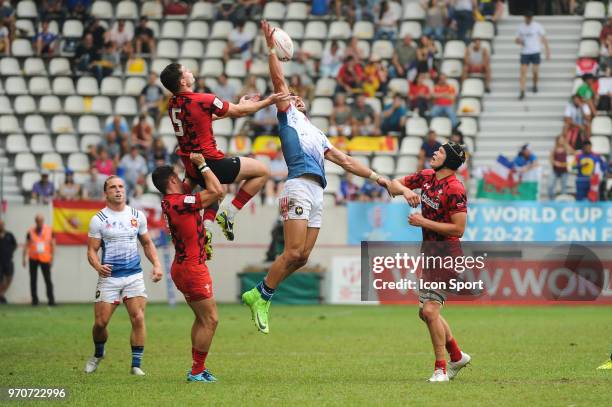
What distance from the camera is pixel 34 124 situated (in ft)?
116

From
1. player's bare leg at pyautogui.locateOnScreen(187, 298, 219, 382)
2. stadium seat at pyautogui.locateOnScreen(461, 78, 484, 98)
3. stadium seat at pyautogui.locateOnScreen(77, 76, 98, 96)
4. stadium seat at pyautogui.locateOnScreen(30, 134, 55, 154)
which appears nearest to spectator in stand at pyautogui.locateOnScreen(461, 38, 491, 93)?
stadium seat at pyautogui.locateOnScreen(461, 78, 484, 98)

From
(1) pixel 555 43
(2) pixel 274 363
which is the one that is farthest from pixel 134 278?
(1) pixel 555 43

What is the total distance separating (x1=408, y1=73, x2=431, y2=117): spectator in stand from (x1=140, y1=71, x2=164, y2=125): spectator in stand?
7.05 metres

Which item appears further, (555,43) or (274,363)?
(555,43)

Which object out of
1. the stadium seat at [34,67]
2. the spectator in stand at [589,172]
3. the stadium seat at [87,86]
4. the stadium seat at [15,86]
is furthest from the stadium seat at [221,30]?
the spectator in stand at [589,172]

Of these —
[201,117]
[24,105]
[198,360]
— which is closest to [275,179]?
[24,105]

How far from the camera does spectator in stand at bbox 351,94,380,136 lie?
31984mm

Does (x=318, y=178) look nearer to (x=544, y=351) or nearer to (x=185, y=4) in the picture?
(x=544, y=351)

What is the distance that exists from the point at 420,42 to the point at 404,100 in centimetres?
182

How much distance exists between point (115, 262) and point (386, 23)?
812 inches

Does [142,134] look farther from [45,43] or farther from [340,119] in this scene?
[45,43]

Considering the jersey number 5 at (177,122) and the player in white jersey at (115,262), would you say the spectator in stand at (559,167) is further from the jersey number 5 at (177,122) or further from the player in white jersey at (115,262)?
the jersey number 5 at (177,122)

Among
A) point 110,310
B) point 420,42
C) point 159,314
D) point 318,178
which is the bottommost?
point 159,314

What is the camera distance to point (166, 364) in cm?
1631
